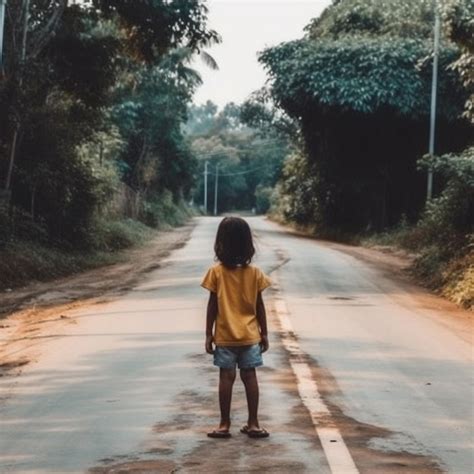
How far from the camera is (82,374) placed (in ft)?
27.7

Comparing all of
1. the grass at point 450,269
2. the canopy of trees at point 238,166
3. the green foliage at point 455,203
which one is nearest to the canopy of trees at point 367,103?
the grass at point 450,269

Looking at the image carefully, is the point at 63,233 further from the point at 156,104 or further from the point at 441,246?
the point at 156,104

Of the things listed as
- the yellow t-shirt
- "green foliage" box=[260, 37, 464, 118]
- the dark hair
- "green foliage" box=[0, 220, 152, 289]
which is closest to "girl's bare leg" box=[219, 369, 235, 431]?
the yellow t-shirt

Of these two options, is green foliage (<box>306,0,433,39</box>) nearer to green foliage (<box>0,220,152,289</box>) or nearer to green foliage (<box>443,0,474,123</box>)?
green foliage (<box>0,220,152,289</box>)

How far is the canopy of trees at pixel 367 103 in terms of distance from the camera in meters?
33.3

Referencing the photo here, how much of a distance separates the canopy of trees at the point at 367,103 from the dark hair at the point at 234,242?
26.8 m

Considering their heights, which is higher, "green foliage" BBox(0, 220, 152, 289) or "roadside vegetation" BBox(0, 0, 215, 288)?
"roadside vegetation" BBox(0, 0, 215, 288)

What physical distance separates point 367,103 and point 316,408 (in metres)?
27.3

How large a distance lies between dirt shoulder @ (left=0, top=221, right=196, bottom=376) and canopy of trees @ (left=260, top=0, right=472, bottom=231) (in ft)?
39.8

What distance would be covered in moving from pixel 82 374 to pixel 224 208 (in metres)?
106

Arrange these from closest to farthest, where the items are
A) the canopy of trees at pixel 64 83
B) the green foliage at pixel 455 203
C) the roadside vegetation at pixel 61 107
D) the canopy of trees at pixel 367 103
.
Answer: the green foliage at pixel 455 203
the roadside vegetation at pixel 61 107
the canopy of trees at pixel 64 83
the canopy of trees at pixel 367 103

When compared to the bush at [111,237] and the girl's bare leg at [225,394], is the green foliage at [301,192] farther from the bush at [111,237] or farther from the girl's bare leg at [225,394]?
the girl's bare leg at [225,394]

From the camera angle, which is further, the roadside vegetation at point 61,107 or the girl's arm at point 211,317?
the roadside vegetation at point 61,107

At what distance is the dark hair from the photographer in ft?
19.5
